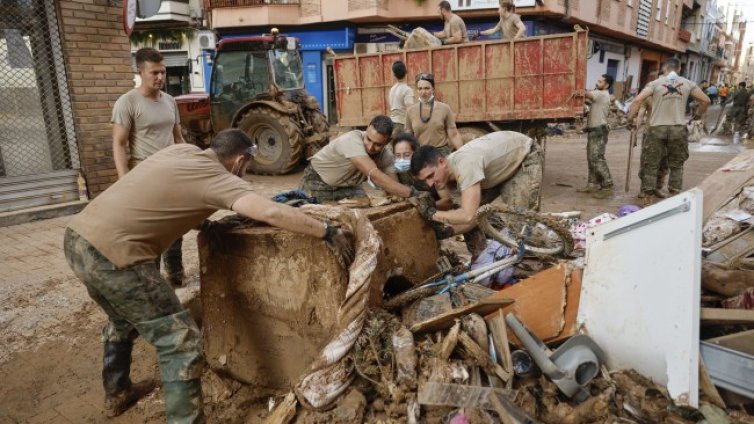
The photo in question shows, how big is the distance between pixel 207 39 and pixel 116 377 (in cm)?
1811

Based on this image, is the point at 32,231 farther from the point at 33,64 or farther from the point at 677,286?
the point at 677,286

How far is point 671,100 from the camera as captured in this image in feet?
21.2

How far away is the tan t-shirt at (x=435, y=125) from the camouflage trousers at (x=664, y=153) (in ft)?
10.3

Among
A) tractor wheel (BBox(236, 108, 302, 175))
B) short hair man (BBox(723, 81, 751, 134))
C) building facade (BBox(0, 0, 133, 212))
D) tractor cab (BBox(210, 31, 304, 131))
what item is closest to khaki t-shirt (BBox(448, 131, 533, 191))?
building facade (BBox(0, 0, 133, 212))

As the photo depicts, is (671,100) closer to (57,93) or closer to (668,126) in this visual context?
(668,126)

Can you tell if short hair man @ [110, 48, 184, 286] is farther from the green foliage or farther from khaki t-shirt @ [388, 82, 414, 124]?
the green foliage

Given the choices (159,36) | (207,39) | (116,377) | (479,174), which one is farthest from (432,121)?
(159,36)

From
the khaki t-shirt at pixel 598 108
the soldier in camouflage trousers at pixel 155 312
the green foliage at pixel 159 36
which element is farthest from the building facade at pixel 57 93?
the green foliage at pixel 159 36

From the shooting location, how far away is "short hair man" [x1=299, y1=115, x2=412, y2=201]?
3729mm

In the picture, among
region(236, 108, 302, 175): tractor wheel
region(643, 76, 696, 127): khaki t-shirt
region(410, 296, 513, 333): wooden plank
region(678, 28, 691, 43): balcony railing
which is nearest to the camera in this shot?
region(410, 296, 513, 333): wooden plank

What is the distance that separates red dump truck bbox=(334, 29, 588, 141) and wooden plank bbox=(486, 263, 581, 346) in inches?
196

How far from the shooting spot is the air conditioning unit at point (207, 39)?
60.4 ft

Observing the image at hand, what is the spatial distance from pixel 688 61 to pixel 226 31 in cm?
3122

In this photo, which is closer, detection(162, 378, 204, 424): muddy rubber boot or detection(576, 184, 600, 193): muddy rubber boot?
detection(162, 378, 204, 424): muddy rubber boot
